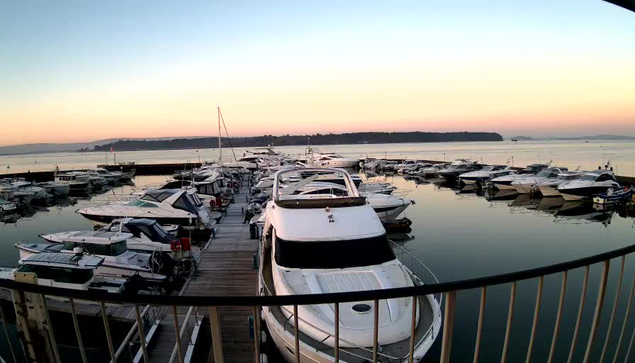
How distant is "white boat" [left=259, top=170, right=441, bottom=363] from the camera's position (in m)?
5.40

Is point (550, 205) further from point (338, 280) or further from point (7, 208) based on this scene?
point (7, 208)

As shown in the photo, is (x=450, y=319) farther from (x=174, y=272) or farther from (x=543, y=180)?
(x=543, y=180)

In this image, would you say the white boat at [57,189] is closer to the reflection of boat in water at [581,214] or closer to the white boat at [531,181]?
the reflection of boat in water at [581,214]

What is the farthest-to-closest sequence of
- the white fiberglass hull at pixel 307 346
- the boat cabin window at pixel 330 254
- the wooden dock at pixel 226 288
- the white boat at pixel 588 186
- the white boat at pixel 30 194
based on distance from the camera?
the white boat at pixel 30 194, the white boat at pixel 588 186, the wooden dock at pixel 226 288, the boat cabin window at pixel 330 254, the white fiberglass hull at pixel 307 346

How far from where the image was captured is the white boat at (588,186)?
27.8 m

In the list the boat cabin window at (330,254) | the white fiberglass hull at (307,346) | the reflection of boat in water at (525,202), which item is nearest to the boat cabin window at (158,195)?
the boat cabin window at (330,254)

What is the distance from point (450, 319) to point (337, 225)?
564 centimetres

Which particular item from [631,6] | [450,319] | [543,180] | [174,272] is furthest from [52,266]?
[543,180]

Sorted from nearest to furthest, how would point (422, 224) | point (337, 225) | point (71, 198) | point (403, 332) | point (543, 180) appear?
1. point (403, 332)
2. point (337, 225)
3. point (422, 224)
4. point (543, 180)
5. point (71, 198)

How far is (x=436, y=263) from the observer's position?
51.7ft

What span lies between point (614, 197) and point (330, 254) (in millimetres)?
28695

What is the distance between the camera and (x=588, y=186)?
90.9 ft

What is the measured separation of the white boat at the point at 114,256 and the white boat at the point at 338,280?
16.2 feet

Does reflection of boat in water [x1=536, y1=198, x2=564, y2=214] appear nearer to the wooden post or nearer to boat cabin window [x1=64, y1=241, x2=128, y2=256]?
boat cabin window [x1=64, y1=241, x2=128, y2=256]
